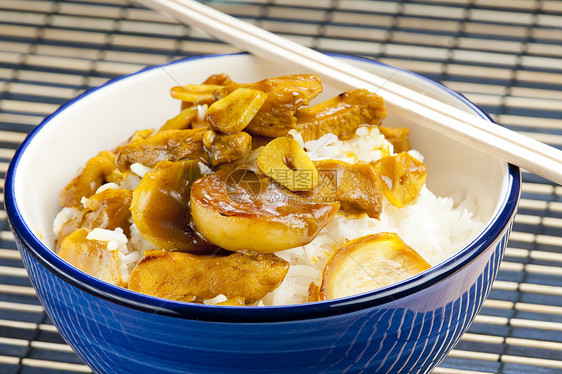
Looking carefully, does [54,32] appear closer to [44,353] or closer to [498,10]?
[44,353]

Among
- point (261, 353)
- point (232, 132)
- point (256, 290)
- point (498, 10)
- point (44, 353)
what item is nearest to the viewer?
point (261, 353)

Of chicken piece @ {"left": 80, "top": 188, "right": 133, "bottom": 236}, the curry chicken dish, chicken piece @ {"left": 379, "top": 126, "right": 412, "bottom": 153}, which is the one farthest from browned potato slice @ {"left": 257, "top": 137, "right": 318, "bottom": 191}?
chicken piece @ {"left": 379, "top": 126, "right": 412, "bottom": 153}

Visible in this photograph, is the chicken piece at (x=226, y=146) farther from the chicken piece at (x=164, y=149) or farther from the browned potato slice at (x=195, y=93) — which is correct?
the browned potato slice at (x=195, y=93)

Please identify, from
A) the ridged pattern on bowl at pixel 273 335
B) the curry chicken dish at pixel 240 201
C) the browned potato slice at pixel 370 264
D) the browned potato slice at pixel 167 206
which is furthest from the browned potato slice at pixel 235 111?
the ridged pattern on bowl at pixel 273 335

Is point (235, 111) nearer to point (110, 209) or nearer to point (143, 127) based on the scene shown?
point (110, 209)

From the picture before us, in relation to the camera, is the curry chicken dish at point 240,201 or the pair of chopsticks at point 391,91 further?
the pair of chopsticks at point 391,91

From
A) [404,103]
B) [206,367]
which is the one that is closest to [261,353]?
[206,367]

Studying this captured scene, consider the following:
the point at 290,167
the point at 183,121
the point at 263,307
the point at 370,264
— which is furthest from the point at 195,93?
the point at 263,307
